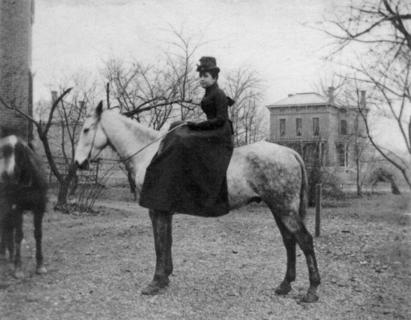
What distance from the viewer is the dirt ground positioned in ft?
16.3

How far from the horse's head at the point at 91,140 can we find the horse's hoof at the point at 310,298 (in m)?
3.23

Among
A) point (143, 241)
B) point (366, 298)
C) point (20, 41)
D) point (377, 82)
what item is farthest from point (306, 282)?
point (20, 41)

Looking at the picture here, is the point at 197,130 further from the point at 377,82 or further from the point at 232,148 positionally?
the point at 377,82

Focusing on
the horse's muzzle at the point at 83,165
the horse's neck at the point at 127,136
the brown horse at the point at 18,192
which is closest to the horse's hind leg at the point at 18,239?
the brown horse at the point at 18,192

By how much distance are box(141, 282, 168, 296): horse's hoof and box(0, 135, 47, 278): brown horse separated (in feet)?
5.46

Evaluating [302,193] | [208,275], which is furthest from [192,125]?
[208,275]

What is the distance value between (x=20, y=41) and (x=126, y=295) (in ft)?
12.7

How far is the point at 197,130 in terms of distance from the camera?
559 cm

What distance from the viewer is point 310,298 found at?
535 cm

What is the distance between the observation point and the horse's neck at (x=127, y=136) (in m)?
6.06

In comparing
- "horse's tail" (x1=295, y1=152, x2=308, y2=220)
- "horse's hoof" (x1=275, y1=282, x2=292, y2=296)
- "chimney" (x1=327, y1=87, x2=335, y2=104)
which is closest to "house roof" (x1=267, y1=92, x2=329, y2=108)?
"chimney" (x1=327, y1=87, x2=335, y2=104)

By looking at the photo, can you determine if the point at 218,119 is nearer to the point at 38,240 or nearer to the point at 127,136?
the point at 127,136

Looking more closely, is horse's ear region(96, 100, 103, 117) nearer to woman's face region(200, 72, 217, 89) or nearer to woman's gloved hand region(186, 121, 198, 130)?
woman's gloved hand region(186, 121, 198, 130)

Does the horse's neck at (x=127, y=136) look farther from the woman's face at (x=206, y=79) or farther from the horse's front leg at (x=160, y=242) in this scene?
the woman's face at (x=206, y=79)
